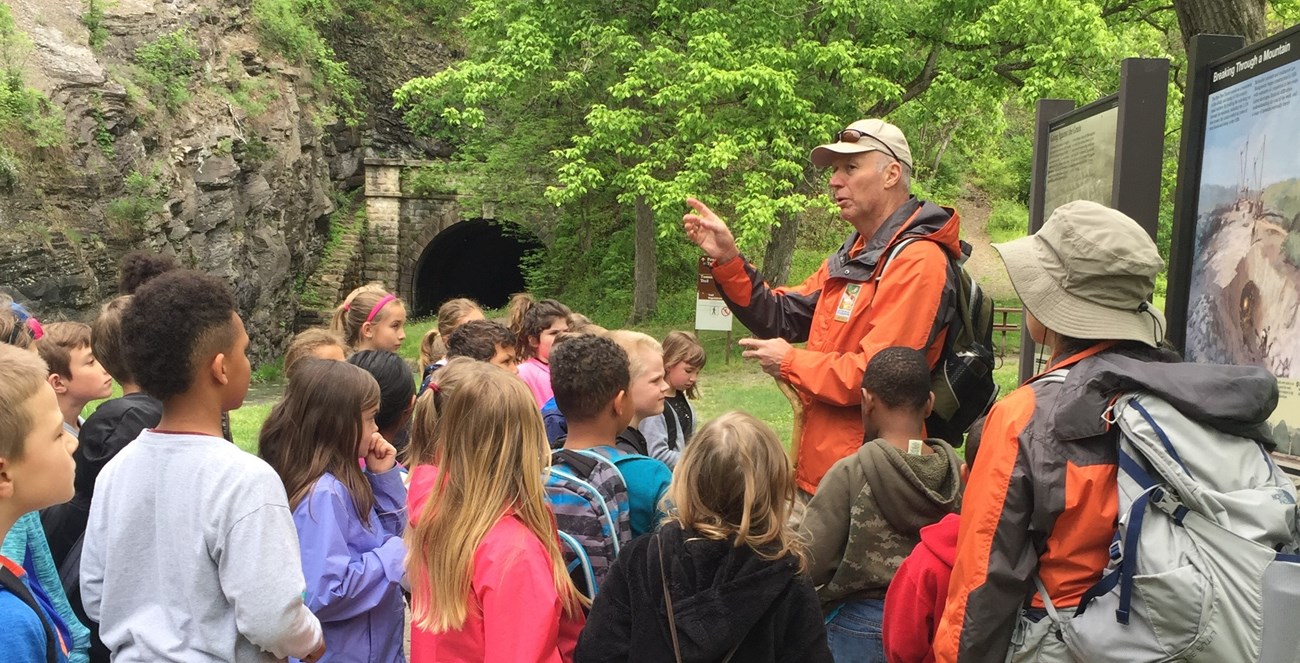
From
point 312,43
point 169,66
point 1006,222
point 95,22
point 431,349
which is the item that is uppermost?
point 312,43

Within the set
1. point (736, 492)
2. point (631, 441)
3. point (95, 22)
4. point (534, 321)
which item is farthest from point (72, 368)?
point (95, 22)

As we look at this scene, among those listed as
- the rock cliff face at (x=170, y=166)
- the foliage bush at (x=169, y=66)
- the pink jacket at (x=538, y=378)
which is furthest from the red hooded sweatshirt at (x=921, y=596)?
the foliage bush at (x=169, y=66)

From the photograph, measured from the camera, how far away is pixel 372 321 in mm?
5227

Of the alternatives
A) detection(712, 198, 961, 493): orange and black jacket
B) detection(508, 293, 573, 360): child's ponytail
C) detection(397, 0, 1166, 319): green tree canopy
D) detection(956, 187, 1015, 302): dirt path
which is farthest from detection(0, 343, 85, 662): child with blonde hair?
detection(956, 187, 1015, 302): dirt path

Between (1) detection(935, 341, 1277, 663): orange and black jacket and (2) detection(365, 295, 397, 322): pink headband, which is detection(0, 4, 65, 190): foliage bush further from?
(1) detection(935, 341, 1277, 663): orange and black jacket

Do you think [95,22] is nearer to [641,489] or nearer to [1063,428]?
[641,489]

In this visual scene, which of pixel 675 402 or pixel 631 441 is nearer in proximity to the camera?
pixel 631 441

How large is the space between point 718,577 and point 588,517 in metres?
0.58

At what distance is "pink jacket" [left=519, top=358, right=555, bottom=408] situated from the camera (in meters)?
4.77

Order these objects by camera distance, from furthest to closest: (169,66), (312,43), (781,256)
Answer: (312,43) → (781,256) → (169,66)

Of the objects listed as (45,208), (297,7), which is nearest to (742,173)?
(45,208)

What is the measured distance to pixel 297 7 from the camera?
78.4 ft

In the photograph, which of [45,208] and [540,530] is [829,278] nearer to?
[540,530]

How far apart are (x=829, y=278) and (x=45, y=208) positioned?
598 inches
